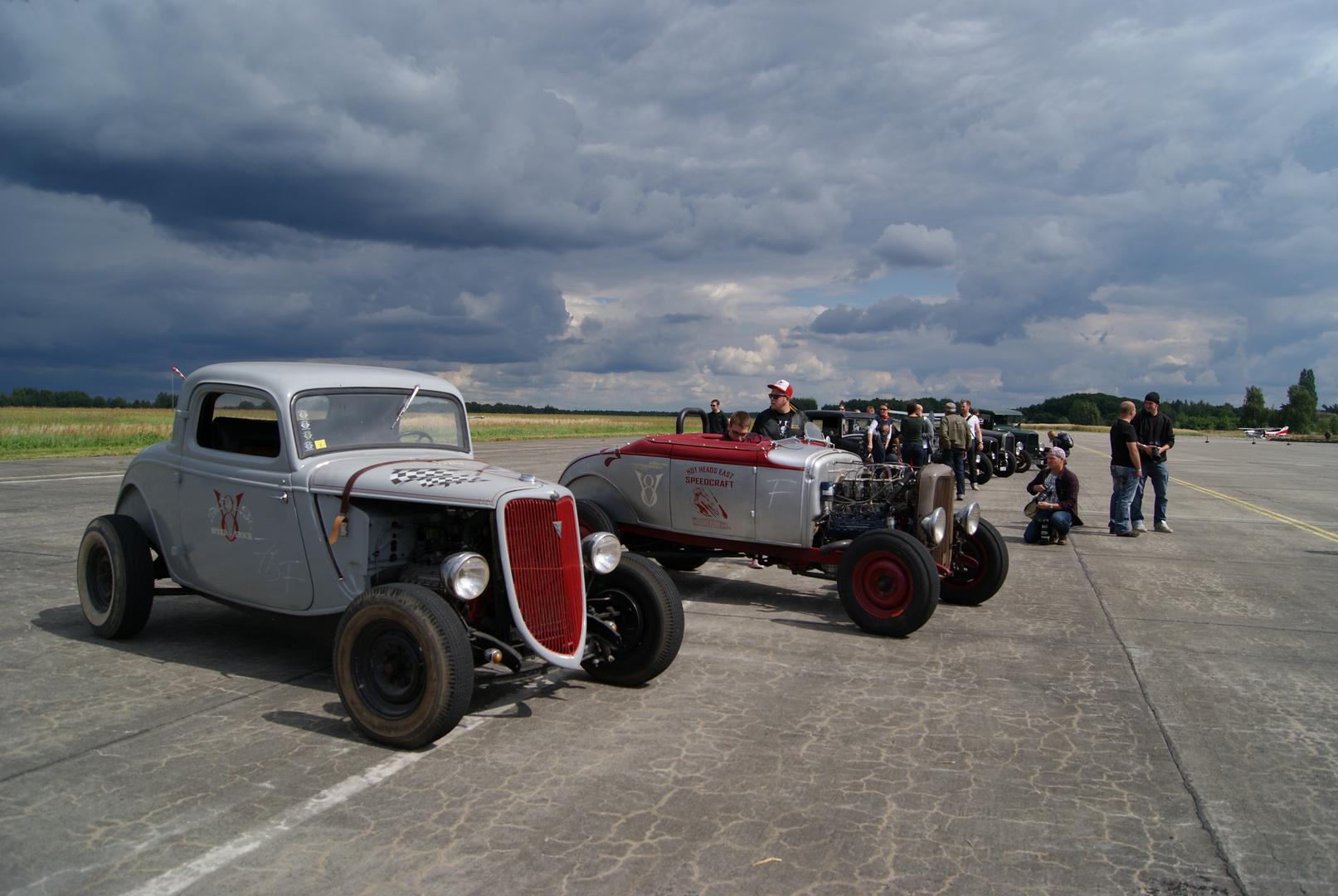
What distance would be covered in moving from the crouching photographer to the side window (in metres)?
9.37

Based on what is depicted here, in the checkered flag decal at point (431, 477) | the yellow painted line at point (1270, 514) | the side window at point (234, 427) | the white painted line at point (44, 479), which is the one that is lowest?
the yellow painted line at point (1270, 514)

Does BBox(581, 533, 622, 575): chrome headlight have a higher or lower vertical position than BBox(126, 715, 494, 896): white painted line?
higher

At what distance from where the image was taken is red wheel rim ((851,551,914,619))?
6.12 m

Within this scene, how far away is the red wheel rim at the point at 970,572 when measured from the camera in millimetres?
7238

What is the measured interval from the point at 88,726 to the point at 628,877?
3119 millimetres

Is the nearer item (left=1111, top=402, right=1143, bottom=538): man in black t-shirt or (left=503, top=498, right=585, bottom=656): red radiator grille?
(left=503, top=498, right=585, bottom=656): red radiator grille

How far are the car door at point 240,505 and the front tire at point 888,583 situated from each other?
395cm

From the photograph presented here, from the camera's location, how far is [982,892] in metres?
2.71

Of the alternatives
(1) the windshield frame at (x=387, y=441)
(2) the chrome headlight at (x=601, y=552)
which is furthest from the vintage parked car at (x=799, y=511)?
(2) the chrome headlight at (x=601, y=552)

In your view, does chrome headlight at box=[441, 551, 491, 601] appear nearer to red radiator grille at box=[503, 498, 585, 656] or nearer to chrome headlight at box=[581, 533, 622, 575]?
red radiator grille at box=[503, 498, 585, 656]

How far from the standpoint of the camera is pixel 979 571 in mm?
7250

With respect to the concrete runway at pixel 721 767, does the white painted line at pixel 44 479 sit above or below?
above

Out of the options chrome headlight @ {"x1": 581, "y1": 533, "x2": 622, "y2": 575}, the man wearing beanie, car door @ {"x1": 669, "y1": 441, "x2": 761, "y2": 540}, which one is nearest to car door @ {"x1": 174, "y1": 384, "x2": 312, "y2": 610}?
chrome headlight @ {"x1": 581, "y1": 533, "x2": 622, "y2": 575}

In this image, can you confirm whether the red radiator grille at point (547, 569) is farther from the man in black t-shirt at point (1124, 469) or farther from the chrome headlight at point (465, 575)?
the man in black t-shirt at point (1124, 469)
